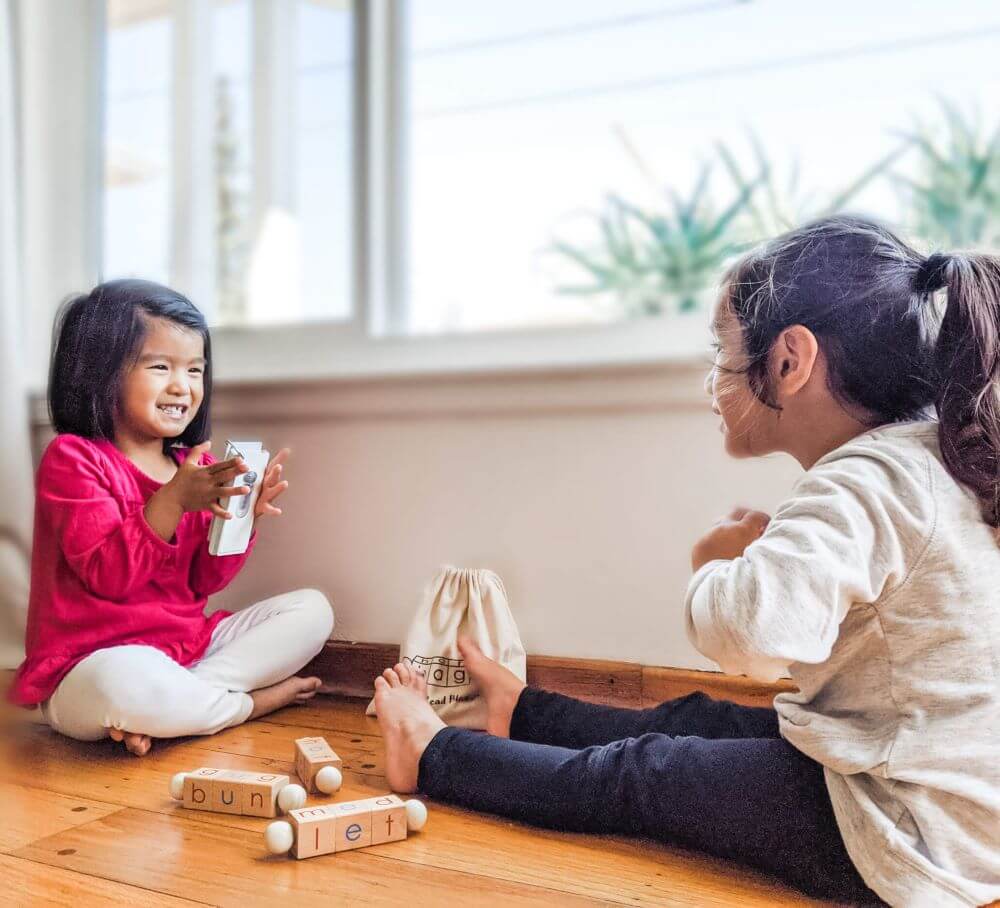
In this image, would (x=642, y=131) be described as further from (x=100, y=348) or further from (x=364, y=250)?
(x=100, y=348)

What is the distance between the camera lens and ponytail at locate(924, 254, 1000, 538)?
707 mm

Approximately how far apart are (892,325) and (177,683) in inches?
33.4

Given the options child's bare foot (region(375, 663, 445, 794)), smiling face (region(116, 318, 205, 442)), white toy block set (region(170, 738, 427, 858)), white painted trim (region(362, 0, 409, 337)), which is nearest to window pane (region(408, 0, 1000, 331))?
white painted trim (region(362, 0, 409, 337))

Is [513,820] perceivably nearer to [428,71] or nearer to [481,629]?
[481,629]

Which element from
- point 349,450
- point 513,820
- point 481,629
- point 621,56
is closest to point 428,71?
point 621,56

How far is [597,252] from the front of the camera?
134 cm

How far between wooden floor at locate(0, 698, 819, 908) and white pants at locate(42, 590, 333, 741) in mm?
93

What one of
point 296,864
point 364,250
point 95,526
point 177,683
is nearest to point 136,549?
point 95,526

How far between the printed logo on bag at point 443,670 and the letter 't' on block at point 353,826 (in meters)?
0.34

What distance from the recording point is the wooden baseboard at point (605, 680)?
1140 mm

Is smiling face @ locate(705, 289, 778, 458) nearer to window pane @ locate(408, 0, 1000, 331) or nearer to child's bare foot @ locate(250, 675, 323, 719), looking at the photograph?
window pane @ locate(408, 0, 1000, 331)

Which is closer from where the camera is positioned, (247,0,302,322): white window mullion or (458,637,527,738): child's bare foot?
(458,637,527,738): child's bare foot

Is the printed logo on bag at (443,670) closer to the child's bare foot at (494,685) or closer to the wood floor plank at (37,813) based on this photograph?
the child's bare foot at (494,685)

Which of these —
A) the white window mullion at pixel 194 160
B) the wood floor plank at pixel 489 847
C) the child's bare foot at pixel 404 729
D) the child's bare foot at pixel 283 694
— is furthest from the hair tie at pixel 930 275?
the white window mullion at pixel 194 160
